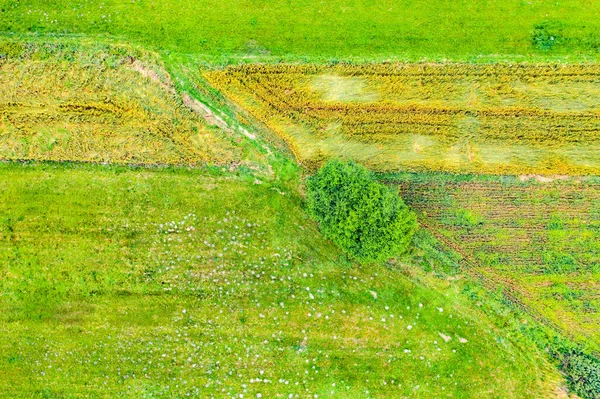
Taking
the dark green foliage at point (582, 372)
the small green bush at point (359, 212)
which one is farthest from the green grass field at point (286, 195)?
the small green bush at point (359, 212)

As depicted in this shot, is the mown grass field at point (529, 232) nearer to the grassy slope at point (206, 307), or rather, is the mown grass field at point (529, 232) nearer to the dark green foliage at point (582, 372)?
the dark green foliage at point (582, 372)

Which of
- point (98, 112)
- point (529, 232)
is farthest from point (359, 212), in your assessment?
point (98, 112)

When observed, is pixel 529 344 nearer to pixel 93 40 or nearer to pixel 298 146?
pixel 298 146

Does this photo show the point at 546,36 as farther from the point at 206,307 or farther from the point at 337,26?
the point at 206,307

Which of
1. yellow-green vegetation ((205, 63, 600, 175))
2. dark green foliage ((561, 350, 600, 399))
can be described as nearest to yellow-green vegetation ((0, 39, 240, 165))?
yellow-green vegetation ((205, 63, 600, 175))

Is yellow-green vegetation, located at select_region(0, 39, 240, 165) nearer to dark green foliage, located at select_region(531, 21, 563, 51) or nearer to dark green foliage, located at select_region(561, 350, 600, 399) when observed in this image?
dark green foliage, located at select_region(531, 21, 563, 51)

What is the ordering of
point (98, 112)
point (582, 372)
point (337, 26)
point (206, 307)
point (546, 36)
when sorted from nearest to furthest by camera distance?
point (582, 372)
point (206, 307)
point (98, 112)
point (546, 36)
point (337, 26)
